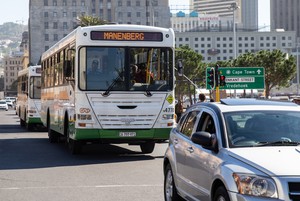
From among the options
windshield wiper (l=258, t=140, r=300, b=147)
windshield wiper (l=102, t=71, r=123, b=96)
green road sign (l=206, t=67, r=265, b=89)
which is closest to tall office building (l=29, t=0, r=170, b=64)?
green road sign (l=206, t=67, r=265, b=89)

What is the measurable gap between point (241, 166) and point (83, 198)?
14.7 feet

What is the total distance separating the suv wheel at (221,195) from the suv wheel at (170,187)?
2.12 metres

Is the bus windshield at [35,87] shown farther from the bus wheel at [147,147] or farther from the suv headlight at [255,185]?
the suv headlight at [255,185]

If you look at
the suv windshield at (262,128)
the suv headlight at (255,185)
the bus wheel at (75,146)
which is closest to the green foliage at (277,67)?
the bus wheel at (75,146)

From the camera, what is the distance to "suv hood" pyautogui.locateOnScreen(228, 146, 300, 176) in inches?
235

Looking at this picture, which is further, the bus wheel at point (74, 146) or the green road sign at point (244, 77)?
the green road sign at point (244, 77)

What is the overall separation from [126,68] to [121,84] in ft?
1.45

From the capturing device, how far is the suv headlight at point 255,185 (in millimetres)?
5867

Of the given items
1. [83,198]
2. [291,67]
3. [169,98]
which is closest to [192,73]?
[291,67]

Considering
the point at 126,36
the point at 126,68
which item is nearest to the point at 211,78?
the point at 126,36

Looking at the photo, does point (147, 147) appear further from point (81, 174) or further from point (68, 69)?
point (81, 174)

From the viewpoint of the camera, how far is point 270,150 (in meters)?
Result: 6.68

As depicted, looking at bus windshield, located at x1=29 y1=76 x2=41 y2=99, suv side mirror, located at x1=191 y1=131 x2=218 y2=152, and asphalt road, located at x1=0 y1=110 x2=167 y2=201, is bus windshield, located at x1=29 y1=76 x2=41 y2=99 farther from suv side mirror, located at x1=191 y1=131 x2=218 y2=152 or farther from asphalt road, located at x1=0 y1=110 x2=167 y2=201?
suv side mirror, located at x1=191 y1=131 x2=218 y2=152

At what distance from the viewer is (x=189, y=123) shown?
342 inches
